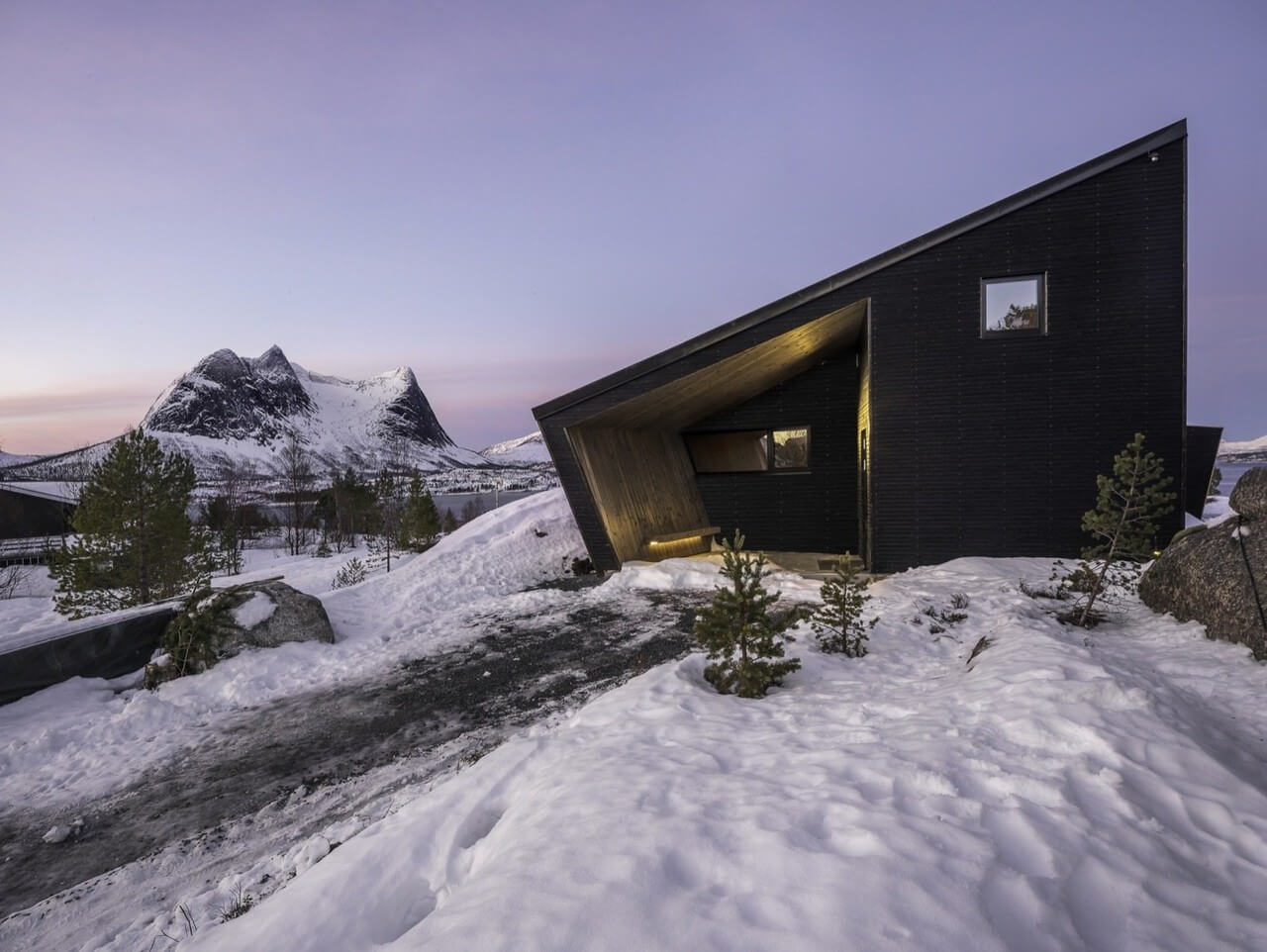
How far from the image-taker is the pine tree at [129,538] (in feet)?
42.9

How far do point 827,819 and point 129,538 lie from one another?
17628 millimetres

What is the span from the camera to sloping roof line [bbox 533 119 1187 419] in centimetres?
879

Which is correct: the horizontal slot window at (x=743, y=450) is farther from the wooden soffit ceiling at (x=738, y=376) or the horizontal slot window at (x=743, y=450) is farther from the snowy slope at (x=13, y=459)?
the snowy slope at (x=13, y=459)

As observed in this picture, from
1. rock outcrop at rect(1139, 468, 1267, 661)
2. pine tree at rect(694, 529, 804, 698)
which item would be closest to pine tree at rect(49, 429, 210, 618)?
pine tree at rect(694, 529, 804, 698)

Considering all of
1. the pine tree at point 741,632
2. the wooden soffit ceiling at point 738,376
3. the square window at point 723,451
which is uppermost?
the wooden soffit ceiling at point 738,376

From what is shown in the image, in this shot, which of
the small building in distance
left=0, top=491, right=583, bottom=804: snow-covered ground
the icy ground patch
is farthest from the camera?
the small building in distance

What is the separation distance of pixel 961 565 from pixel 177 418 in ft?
837

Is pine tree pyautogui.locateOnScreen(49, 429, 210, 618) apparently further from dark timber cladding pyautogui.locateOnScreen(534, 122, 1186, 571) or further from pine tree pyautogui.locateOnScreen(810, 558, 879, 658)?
pine tree pyautogui.locateOnScreen(810, 558, 879, 658)

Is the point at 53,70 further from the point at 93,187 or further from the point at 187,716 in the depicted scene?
the point at 187,716

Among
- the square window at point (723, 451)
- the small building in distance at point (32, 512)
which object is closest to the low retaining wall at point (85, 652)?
the square window at point (723, 451)

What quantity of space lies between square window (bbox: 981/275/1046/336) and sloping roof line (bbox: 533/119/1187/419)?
1134 mm

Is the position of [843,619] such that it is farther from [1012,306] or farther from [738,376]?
[1012,306]

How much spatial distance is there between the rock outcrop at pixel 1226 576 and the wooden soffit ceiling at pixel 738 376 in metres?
5.84

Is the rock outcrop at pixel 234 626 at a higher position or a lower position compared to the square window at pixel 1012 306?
lower
